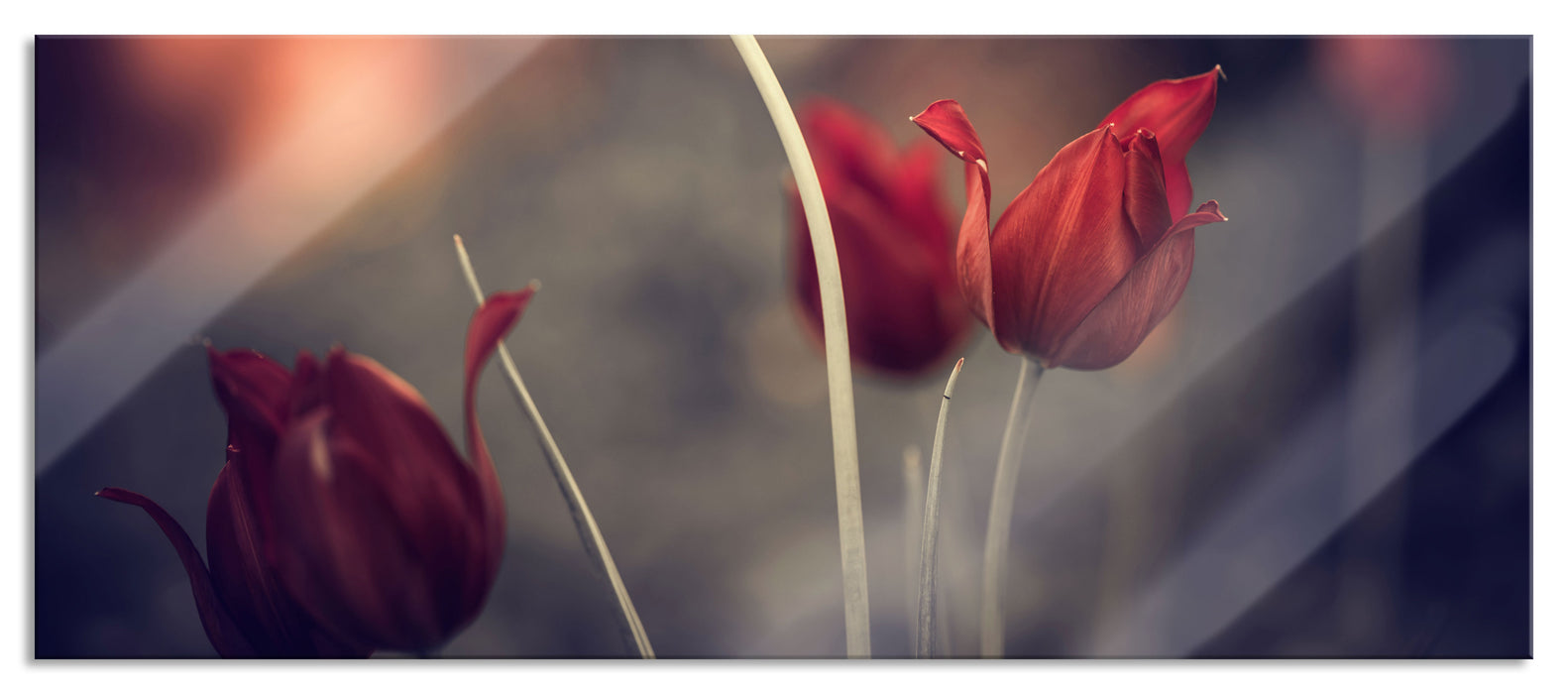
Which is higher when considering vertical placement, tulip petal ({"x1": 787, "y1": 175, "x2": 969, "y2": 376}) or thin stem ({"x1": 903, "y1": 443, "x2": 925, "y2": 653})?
tulip petal ({"x1": 787, "y1": 175, "x2": 969, "y2": 376})

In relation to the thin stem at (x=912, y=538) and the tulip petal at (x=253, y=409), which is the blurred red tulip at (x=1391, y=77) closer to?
the thin stem at (x=912, y=538)

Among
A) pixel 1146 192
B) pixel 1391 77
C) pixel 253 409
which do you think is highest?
pixel 1391 77

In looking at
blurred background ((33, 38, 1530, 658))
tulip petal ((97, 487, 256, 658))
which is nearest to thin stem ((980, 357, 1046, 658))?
blurred background ((33, 38, 1530, 658))

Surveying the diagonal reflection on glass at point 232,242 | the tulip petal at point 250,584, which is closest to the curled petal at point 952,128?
the tulip petal at point 250,584

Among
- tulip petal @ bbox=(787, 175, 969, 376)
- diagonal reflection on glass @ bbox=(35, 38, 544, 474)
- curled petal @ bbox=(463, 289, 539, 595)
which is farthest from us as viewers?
diagonal reflection on glass @ bbox=(35, 38, 544, 474)

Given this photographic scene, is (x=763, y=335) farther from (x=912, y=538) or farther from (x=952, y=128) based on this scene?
(x=952, y=128)

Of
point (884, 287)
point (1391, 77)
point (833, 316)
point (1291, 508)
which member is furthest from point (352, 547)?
point (1391, 77)

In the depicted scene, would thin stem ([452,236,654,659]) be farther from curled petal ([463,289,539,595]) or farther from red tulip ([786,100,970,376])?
red tulip ([786,100,970,376])
